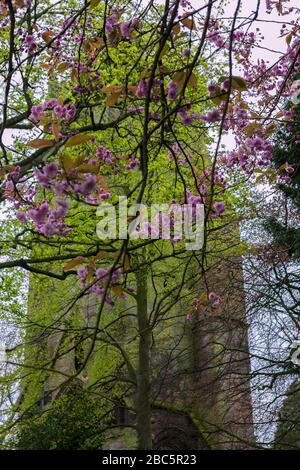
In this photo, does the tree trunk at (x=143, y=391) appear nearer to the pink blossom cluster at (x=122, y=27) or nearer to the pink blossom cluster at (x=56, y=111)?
the pink blossom cluster at (x=56, y=111)

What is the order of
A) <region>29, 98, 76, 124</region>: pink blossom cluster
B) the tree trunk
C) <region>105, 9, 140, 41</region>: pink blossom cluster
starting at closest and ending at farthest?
<region>105, 9, 140, 41</region>: pink blossom cluster, <region>29, 98, 76, 124</region>: pink blossom cluster, the tree trunk

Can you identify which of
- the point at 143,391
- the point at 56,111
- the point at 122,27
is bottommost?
the point at 143,391

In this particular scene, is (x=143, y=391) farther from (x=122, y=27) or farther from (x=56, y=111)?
(x=122, y=27)

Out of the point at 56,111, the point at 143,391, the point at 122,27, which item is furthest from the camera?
the point at 143,391

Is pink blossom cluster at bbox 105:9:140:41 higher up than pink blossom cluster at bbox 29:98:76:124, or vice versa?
pink blossom cluster at bbox 105:9:140:41

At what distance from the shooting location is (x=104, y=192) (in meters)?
3.37

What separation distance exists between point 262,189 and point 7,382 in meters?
6.13

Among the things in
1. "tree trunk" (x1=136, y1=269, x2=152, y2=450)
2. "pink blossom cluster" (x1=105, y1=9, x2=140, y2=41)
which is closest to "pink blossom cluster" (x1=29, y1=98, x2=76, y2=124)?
"pink blossom cluster" (x1=105, y1=9, x2=140, y2=41)

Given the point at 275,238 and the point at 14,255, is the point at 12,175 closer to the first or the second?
the point at 14,255

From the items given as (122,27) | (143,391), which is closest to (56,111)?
(122,27)

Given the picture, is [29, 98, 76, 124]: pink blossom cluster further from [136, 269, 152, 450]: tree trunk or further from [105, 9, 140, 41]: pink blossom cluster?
[136, 269, 152, 450]: tree trunk

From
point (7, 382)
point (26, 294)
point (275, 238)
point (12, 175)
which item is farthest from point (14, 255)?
point (12, 175)
